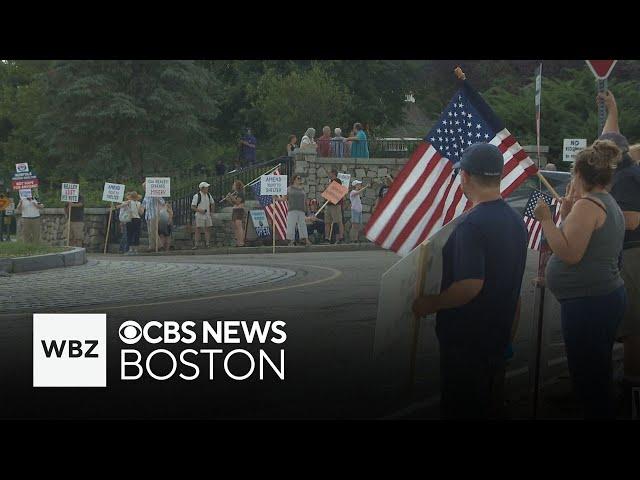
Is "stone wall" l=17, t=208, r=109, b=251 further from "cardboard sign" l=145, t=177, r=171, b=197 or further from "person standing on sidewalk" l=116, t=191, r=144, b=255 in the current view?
"cardboard sign" l=145, t=177, r=171, b=197

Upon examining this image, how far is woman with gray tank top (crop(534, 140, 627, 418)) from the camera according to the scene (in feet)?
18.2

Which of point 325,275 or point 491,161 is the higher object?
point 491,161

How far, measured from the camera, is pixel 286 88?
40938 millimetres

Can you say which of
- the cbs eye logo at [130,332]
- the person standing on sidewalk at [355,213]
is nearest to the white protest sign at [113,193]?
the person standing on sidewalk at [355,213]

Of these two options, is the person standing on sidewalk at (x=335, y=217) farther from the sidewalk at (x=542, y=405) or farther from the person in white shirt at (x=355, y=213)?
the sidewalk at (x=542, y=405)

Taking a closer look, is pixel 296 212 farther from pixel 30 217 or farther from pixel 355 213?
pixel 30 217

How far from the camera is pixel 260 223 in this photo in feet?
96.1

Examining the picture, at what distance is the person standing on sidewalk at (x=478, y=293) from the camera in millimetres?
4812

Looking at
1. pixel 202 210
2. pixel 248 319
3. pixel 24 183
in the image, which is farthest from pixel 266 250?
pixel 248 319

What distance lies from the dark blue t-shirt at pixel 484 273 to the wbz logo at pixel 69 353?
417cm
